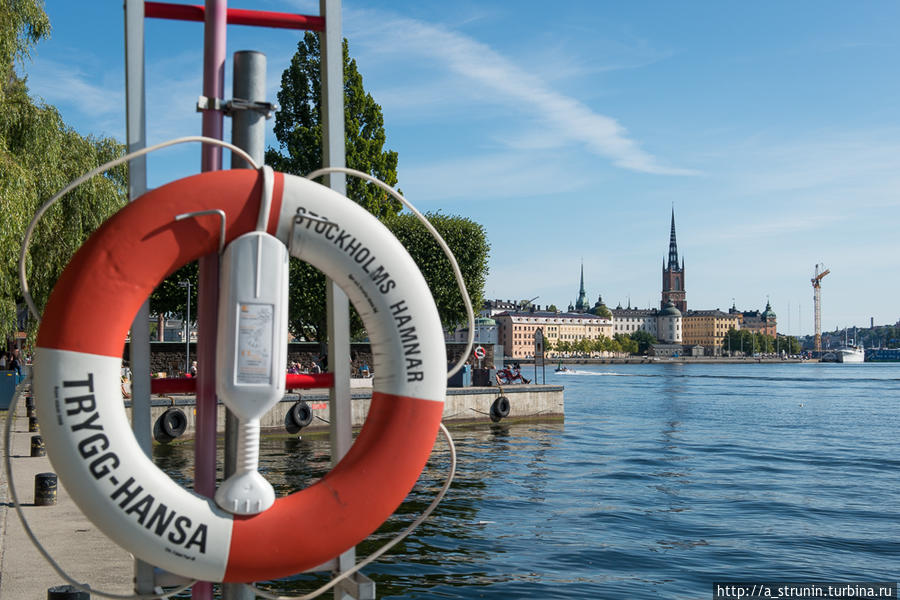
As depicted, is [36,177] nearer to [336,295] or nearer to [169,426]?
[169,426]

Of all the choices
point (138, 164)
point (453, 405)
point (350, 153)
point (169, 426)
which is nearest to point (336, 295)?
point (138, 164)

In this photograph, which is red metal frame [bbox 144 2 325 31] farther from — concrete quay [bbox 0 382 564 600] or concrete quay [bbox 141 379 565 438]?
concrete quay [bbox 141 379 565 438]

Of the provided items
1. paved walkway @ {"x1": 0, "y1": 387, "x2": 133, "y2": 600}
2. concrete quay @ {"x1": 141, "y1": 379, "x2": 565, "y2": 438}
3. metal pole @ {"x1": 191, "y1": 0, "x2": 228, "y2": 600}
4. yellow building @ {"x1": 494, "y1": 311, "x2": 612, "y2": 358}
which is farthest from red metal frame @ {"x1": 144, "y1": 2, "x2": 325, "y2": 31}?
yellow building @ {"x1": 494, "y1": 311, "x2": 612, "y2": 358}

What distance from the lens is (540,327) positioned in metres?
179

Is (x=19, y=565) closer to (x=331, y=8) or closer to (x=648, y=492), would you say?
(x=331, y=8)

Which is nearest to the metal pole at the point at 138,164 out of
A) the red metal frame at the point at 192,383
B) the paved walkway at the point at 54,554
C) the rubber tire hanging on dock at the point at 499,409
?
the red metal frame at the point at 192,383

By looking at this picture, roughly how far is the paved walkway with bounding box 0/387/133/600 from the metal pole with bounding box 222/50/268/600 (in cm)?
322

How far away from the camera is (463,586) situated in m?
9.62

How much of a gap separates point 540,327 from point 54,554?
566ft

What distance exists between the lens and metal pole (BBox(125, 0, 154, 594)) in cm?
349

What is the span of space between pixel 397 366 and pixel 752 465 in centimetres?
1933

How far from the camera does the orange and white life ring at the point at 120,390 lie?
3088mm

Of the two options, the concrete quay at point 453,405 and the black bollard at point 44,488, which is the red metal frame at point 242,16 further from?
the concrete quay at point 453,405

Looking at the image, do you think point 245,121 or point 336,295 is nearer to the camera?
point 245,121
